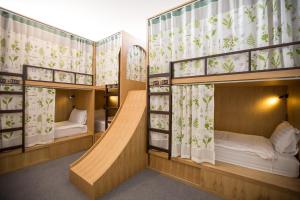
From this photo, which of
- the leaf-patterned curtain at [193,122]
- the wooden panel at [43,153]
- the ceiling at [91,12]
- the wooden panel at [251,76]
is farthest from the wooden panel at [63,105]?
the wooden panel at [251,76]

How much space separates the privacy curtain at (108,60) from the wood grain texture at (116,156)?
47.3 inches

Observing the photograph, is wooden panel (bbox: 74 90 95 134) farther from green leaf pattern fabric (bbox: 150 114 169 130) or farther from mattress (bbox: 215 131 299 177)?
mattress (bbox: 215 131 299 177)

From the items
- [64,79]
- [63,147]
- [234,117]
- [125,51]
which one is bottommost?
[63,147]

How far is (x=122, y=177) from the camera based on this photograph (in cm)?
237

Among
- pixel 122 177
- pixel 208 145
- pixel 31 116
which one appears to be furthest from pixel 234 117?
pixel 31 116

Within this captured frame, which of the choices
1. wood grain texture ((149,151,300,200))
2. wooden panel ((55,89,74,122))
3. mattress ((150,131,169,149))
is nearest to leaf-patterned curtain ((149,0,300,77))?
mattress ((150,131,169,149))

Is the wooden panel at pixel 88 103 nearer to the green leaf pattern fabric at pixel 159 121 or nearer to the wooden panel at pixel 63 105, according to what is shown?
the wooden panel at pixel 63 105

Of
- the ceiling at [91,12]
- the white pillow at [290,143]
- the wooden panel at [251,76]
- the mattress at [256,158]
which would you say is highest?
the ceiling at [91,12]

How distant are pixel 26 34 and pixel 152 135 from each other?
11.4 feet

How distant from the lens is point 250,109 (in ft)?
10.1

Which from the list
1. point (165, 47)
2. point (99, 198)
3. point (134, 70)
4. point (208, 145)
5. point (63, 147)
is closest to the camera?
point (99, 198)

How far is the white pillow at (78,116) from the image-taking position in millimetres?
4273

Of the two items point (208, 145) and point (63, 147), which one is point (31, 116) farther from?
point (208, 145)

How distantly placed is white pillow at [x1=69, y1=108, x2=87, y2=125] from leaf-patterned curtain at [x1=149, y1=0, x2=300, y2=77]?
2.76 m
